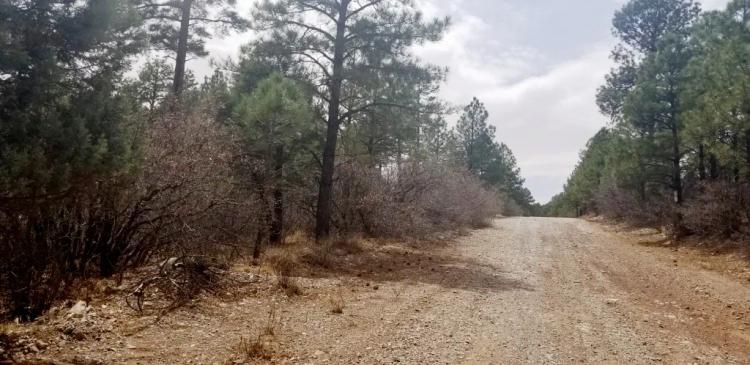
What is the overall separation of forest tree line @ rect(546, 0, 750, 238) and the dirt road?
14.9 feet

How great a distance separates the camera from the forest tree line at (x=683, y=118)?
1389 cm

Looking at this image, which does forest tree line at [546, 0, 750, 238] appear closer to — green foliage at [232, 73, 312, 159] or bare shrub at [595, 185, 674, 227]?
bare shrub at [595, 185, 674, 227]

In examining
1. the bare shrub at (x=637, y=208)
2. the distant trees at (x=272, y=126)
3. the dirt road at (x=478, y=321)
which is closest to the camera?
the dirt road at (x=478, y=321)

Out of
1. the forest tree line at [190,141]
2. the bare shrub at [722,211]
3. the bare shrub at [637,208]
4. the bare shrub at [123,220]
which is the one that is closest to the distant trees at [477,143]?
the bare shrub at [637,208]

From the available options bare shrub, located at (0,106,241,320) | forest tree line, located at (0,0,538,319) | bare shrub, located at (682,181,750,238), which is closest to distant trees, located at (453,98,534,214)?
forest tree line, located at (0,0,538,319)

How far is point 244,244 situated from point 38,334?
581cm

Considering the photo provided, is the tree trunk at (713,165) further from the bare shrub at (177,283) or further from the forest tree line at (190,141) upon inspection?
the bare shrub at (177,283)

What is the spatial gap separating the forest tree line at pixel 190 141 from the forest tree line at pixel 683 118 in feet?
23.9

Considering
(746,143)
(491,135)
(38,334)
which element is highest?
(491,135)

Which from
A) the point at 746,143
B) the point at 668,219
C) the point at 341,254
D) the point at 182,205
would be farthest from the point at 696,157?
the point at 182,205

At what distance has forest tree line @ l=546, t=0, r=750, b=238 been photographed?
45.6 ft

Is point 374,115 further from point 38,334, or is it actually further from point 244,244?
point 38,334

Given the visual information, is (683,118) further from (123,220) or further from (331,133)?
(123,220)

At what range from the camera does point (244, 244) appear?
10828mm
